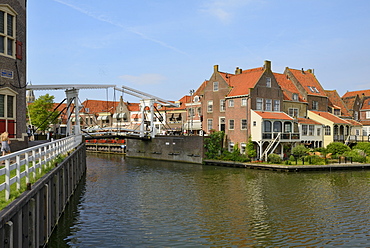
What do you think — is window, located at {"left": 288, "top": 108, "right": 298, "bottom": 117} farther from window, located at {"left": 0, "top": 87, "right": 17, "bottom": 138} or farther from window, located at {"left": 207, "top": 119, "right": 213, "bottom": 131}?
window, located at {"left": 0, "top": 87, "right": 17, "bottom": 138}

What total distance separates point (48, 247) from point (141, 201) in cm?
957

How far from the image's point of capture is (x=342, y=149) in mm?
47062

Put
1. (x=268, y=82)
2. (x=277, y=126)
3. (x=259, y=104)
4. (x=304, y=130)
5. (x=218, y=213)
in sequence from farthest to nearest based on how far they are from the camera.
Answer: (x=304, y=130) < (x=268, y=82) < (x=259, y=104) < (x=277, y=126) < (x=218, y=213)

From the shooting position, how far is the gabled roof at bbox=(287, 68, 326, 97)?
55.4 meters

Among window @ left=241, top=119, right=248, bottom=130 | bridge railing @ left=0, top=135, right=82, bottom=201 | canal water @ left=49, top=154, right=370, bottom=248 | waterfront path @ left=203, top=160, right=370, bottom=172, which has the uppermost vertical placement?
window @ left=241, top=119, right=248, bottom=130

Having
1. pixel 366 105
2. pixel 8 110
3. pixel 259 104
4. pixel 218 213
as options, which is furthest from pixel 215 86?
pixel 8 110

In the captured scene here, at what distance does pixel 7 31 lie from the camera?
2077cm

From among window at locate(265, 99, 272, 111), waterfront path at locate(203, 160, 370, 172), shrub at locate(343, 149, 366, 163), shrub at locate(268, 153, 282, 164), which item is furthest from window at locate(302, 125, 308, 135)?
shrub at locate(268, 153, 282, 164)

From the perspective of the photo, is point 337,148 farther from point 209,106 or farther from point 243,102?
point 209,106

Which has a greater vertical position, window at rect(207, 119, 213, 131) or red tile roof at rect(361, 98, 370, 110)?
red tile roof at rect(361, 98, 370, 110)

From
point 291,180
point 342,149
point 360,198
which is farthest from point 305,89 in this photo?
point 360,198

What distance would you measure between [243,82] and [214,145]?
9783 millimetres

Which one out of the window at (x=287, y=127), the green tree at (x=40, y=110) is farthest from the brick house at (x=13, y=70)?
the green tree at (x=40, y=110)

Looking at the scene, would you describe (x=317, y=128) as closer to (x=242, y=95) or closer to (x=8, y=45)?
(x=242, y=95)
